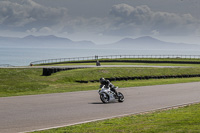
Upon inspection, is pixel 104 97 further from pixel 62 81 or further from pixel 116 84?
pixel 62 81

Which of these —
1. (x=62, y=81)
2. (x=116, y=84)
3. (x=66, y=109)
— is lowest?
(x=66, y=109)

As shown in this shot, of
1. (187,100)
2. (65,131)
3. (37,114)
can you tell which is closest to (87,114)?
(37,114)

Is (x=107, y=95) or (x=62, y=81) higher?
(x=62, y=81)

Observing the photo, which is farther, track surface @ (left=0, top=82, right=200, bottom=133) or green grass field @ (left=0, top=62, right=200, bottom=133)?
track surface @ (left=0, top=82, right=200, bottom=133)

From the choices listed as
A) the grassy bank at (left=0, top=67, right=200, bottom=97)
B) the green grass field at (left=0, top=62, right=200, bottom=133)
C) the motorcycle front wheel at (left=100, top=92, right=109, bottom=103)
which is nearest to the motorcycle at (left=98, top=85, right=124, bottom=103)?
the motorcycle front wheel at (left=100, top=92, right=109, bottom=103)

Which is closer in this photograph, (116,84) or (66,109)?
(66,109)

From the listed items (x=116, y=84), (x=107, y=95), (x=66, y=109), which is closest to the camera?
(x=66, y=109)

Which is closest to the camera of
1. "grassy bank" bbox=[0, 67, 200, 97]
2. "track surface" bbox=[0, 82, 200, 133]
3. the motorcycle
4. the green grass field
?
the green grass field

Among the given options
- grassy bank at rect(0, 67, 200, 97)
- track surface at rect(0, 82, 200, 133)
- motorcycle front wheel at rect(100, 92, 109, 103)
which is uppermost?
grassy bank at rect(0, 67, 200, 97)

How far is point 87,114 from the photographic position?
14.4 m

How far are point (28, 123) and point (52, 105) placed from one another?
4561 millimetres

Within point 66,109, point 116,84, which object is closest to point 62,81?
point 116,84

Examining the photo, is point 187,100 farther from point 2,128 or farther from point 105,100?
point 2,128

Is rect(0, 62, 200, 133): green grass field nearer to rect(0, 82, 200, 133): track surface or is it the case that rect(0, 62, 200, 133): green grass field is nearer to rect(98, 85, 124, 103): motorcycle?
rect(0, 82, 200, 133): track surface
